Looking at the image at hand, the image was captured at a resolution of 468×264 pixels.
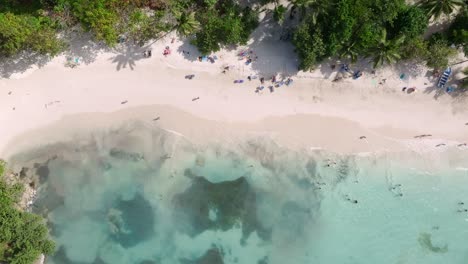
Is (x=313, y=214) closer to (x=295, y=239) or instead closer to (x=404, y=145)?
(x=295, y=239)

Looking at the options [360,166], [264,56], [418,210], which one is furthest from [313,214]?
[264,56]

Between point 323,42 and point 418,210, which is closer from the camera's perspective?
point 323,42

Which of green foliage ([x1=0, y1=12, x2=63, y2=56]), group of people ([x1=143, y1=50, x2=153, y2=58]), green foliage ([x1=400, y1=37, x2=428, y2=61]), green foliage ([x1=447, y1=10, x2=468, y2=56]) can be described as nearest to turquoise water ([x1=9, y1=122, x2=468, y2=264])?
group of people ([x1=143, y1=50, x2=153, y2=58])

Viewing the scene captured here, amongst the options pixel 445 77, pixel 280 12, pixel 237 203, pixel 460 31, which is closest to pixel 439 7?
pixel 460 31

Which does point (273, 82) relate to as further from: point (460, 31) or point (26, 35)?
point (26, 35)

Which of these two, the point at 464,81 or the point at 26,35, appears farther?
the point at 464,81

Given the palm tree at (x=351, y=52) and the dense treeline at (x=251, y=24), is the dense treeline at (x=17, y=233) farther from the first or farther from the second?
the palm tree at (x=351, y=52)

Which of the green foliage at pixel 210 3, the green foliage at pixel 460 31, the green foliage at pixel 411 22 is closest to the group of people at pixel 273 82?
the green foliage at pixel 210 3
